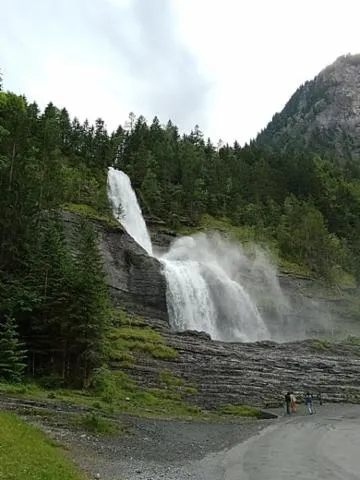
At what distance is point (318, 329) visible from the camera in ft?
258

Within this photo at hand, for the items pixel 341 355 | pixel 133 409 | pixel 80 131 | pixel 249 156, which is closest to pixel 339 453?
pixel 133 409

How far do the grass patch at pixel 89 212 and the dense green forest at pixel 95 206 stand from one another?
2.87 ft

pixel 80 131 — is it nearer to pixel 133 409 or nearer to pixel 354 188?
pixel 354 188

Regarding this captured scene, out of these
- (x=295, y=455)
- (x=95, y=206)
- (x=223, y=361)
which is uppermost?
(x=95, y=206)

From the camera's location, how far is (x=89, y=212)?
76.3 meters

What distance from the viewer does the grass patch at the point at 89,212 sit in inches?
2795

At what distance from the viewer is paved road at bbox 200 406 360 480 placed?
761 inches

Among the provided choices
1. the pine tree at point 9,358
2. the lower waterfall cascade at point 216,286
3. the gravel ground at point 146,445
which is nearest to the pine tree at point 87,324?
the pine tree at point 9,358

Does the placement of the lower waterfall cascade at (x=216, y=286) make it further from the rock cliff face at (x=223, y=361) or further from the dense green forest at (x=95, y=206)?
the dense green forest at (x=95, y=206)

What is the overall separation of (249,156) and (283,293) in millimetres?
65142

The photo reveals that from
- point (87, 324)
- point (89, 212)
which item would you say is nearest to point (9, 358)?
point (87, 324)

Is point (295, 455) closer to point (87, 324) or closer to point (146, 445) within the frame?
point (146, 445)

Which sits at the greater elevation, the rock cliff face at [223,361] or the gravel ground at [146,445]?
the rock cliff face at [223,361]

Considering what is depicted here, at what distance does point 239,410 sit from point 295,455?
49.5 ft
